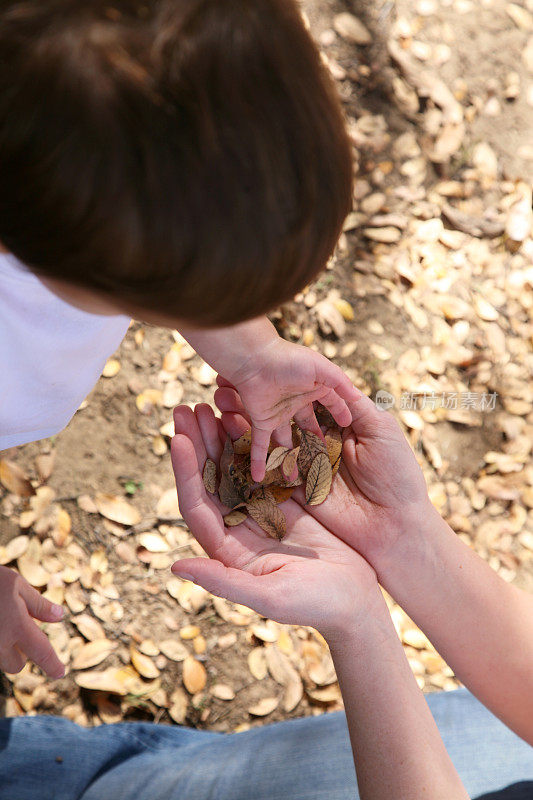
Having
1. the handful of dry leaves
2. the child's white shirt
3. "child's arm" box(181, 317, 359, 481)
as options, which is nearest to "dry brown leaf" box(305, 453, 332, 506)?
the handful of dry leaves

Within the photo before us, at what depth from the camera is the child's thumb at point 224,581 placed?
1.03 meters

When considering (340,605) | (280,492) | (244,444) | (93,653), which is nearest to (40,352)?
(244,444)

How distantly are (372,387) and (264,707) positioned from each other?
1.02 metres

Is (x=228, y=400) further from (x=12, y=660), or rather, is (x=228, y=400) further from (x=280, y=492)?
(x=12, y=660)

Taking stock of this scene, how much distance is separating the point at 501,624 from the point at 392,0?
2366mm

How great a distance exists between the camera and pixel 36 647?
1206 mm

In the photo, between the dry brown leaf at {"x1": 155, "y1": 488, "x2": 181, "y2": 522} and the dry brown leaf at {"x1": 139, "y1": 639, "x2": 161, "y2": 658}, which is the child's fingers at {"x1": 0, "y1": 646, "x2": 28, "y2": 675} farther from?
the dry brown leaf at {"x1": 155, "y1": 488, "x2": 181, "y2": 522}

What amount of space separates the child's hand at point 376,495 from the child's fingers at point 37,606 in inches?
19.8

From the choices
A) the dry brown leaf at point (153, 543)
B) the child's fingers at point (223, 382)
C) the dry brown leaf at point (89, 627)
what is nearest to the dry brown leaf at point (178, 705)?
the dry brown leaf at point (89, 627)

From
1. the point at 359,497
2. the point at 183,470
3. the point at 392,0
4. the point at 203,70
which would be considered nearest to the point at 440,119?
the point at 392,0

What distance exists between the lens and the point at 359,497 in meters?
1.34

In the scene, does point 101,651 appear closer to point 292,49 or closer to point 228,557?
point 228,557

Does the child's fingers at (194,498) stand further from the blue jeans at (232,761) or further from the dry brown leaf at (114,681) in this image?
the dry brown leaf at (114,681)

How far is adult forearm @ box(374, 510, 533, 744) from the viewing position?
4.10 feet
